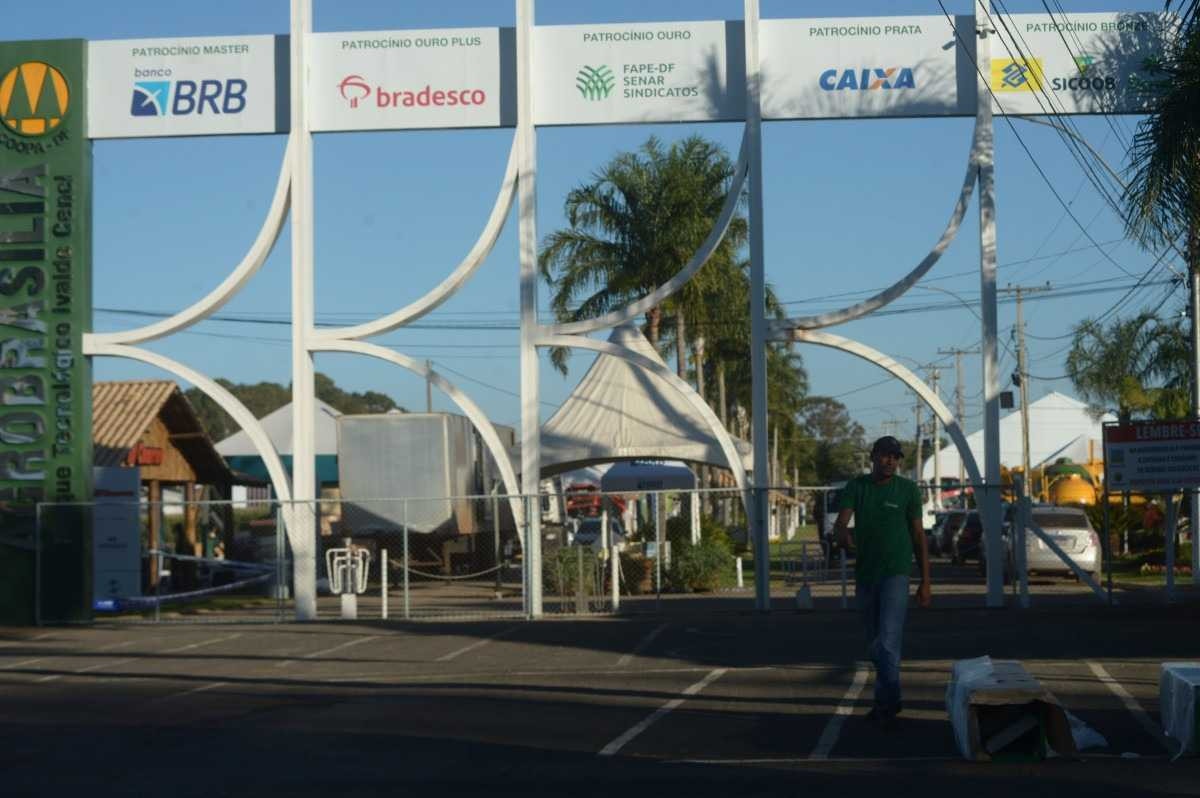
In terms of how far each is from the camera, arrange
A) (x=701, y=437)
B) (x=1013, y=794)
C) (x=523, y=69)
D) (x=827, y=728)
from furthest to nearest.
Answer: (x=701, y=437) < (x=523, y=69) < (x=827, y=728) < (x=1013, y=794)

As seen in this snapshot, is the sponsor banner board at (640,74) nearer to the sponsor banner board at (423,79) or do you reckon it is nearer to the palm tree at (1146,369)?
the sponsor banner board at (423,79)

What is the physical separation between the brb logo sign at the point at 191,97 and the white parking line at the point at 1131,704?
1562 centimetres

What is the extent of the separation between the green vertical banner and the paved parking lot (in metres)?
2.82

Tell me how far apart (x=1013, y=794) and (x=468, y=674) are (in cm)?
815

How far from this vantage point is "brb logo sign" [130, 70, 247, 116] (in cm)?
2353

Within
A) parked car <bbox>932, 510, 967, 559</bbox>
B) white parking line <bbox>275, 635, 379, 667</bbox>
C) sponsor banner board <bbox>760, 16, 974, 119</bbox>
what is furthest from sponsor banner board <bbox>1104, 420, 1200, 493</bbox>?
parked car <bbox>932, 510, 967, 559</bbox>

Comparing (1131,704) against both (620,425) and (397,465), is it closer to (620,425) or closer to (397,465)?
(397,465)

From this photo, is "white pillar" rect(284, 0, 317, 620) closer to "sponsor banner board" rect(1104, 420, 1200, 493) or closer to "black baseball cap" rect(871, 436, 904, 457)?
"sponsor banner board" rect(1104, 420, 1200, 493)

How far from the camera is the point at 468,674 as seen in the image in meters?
15.2

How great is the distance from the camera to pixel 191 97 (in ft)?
77.3

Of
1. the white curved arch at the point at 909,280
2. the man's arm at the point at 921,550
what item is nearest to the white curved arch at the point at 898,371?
the white curved arch at the point at 909,280

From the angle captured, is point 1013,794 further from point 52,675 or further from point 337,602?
point 337,602

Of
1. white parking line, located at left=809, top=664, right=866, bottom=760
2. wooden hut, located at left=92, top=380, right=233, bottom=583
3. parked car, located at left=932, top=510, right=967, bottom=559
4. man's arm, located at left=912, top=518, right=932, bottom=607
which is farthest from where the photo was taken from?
parked car, located at left=932, top=510, right=967, bottom=559

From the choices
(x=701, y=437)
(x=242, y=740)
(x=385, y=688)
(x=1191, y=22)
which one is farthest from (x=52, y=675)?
(x=701, y=437)
